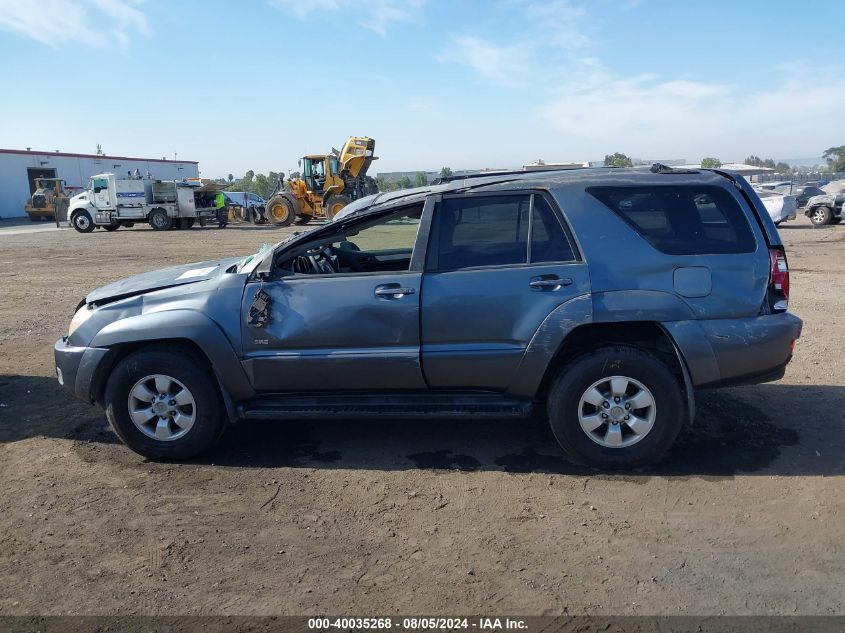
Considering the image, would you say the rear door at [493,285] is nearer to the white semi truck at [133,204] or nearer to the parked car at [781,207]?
the parked car at [781,207]

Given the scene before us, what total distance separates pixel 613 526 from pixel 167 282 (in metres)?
3.42

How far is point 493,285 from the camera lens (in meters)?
4.36

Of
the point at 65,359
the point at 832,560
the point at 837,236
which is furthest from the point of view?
the point at 837,236

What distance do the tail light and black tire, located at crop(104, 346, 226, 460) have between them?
366 cm

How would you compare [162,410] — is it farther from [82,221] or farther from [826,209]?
[82,221]

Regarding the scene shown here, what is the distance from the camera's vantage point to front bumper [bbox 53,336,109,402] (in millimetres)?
4629

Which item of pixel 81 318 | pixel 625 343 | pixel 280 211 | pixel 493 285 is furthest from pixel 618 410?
pixel 280 211

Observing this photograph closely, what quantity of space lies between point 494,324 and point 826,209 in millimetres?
26244

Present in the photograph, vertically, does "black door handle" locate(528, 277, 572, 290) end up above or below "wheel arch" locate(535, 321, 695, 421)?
above

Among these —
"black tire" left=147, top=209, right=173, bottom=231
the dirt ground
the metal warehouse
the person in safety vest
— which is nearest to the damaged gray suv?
the dirt ground

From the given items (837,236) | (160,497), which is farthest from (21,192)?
(160,497)

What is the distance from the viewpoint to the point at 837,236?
2130cm

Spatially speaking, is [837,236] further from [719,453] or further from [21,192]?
[21,192]

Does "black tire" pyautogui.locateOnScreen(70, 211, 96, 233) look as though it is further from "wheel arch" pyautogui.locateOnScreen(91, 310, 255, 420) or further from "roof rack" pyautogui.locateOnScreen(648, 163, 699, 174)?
"roof rack" pyautogui.locateOnScreen(648, 163, 699, 174)
